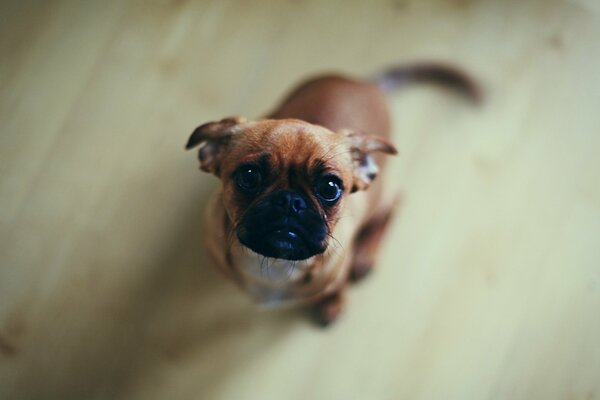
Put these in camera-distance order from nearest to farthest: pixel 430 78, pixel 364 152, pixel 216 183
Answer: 1. pixel 364 152
2. pixel 216 183
3. pixel 430 78

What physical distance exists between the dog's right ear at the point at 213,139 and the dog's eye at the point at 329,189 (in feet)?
1.06

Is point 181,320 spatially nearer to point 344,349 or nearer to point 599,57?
point 344,349

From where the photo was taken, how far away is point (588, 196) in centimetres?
233

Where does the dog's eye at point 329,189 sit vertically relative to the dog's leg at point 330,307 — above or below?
above

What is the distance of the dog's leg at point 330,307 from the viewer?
207 cm

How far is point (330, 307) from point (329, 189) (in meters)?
0.75

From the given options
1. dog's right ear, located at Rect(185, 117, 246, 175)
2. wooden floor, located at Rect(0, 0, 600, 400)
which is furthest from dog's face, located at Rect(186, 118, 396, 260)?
wooden floor, located at Rect(0, 0, 600, 400)

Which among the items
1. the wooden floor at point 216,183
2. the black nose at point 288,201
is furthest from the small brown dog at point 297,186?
the wooden floor at point 216,183

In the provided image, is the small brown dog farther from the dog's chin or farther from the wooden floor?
the wooden floor

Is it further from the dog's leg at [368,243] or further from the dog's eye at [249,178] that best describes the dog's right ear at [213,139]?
the dog's leg at [368,243]

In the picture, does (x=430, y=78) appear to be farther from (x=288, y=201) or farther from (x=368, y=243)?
(x=288, y=201)

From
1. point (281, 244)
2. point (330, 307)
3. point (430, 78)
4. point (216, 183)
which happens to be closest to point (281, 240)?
point (281, 244)

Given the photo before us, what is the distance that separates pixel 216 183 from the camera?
2.19 m

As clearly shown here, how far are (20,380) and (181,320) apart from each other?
25.7 inches
